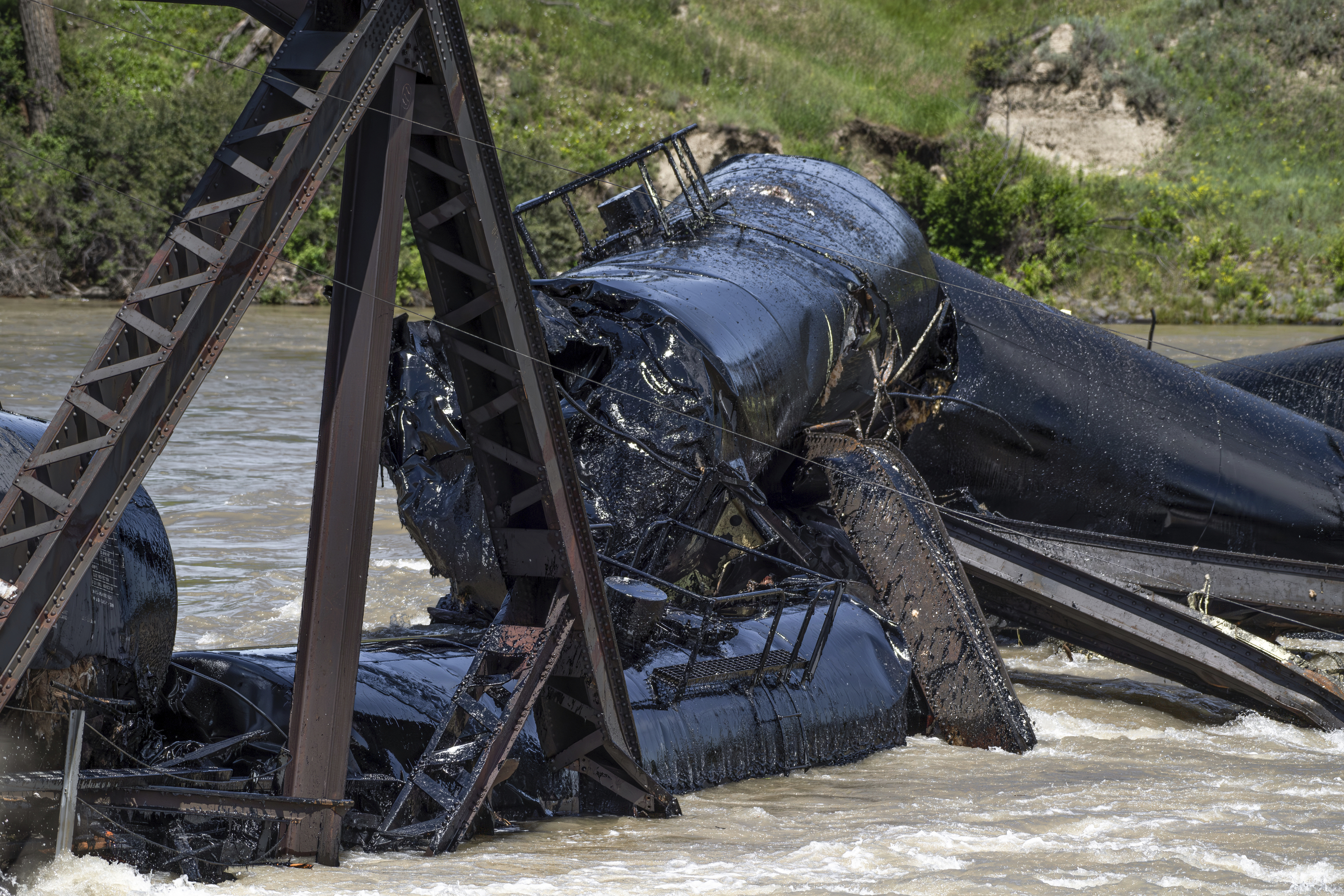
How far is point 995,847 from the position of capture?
5598 mm

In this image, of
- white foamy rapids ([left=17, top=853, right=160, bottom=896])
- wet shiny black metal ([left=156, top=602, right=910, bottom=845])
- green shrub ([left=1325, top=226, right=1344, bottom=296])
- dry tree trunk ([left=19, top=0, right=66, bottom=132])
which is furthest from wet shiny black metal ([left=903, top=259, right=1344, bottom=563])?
dry tree trunk ([left=19, top=0, right=66, bottom=132])

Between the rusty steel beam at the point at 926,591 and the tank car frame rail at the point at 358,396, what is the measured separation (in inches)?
98.6

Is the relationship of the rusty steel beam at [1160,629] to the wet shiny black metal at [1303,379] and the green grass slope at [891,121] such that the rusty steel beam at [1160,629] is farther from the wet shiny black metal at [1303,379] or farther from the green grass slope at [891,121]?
the green grass slope at [891,121]

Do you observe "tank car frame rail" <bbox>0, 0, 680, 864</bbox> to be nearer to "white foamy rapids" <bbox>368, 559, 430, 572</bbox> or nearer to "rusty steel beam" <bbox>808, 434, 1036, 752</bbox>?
"rusty steel beam" <bbox>808, 434, 1036, 752</bbox>

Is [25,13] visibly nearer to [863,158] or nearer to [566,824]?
[863,158]

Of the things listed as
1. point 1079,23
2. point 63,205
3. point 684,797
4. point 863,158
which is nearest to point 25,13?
point 63,205

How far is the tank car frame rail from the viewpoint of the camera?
3.92 meters

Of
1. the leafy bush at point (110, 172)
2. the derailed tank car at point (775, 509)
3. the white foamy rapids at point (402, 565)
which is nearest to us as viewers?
the derailed tank car at point (775, 509)

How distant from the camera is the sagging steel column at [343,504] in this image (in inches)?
179

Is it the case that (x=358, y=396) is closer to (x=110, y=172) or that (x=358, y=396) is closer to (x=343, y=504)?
(x=343, y=504)

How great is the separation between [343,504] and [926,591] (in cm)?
438

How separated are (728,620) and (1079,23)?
44.4 metres

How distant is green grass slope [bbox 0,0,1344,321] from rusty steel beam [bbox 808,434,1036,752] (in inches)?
1026

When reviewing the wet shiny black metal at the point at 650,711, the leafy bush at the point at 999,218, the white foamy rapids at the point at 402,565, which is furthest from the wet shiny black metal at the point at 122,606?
the leafy bush at the point at 999,218
